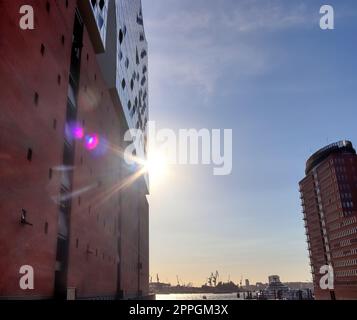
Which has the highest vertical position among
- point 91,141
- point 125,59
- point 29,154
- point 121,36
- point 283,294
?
point 121,36

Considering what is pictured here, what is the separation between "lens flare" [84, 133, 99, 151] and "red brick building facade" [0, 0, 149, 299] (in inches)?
23.2

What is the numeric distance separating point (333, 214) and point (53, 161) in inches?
3898

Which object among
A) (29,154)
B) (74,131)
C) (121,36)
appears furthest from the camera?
(121,36)

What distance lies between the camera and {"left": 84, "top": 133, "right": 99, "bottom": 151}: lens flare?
97.6ft

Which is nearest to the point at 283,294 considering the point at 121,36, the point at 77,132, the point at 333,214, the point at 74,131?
the point at 333,214

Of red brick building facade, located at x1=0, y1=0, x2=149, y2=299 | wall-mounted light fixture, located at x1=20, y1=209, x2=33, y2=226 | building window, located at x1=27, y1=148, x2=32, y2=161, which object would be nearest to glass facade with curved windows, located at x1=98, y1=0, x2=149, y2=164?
red brick building facade, located at x1=0, y1=0, x2=149, y2=299

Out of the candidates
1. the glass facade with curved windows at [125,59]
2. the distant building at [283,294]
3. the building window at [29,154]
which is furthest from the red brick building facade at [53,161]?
the distant building at [283,294]

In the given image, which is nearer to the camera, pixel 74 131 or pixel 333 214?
pixel 74 131

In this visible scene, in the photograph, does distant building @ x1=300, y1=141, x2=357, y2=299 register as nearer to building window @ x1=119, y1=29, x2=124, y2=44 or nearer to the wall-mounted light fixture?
building window @ x1=119, y1=29, x2=124, y2=44

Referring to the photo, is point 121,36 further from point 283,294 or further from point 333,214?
point 283,294

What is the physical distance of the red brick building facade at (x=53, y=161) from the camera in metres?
15.6

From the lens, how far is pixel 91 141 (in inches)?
1224

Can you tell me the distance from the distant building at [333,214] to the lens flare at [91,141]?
260 feet
